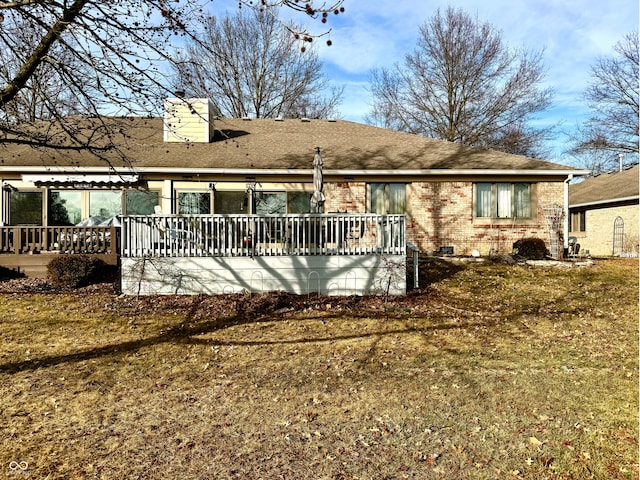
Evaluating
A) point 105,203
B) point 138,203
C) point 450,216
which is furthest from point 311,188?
point 105,203

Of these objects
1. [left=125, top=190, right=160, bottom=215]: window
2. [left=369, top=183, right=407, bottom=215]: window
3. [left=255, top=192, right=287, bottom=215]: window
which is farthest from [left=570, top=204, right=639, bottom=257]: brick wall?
[left=125, top=190, right=160, bottom=215]: window

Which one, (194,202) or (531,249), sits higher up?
(194,202)

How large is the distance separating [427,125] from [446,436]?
2701cm

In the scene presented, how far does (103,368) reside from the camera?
5230mm

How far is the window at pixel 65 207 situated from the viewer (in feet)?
46.9

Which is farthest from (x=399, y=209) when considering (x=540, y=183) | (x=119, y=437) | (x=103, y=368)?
(x=119, y=437)

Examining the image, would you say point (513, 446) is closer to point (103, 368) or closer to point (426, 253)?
point (103, 368)

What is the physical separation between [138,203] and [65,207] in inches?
93.8

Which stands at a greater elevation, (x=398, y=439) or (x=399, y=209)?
(x=399, y=209)

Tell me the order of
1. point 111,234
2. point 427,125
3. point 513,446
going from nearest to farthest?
1. point 513,446
2. point 111,234
3. point 427,125

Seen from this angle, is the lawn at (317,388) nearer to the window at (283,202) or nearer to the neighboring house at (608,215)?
the window at (283,202)

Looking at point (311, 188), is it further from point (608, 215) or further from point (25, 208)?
point (608, 215)

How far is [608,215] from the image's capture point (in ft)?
70.2

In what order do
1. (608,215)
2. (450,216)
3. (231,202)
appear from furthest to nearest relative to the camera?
(608,215) < (450,216) < (231,202)
